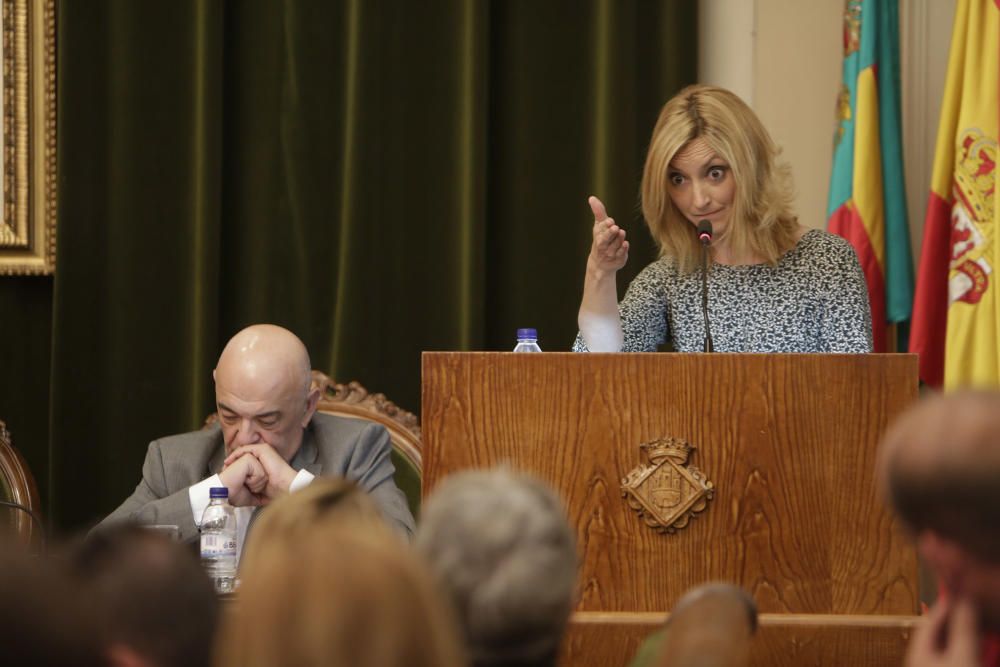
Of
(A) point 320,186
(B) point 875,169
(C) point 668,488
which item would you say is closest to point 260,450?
(C) point 668,488

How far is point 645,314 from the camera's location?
342 cm

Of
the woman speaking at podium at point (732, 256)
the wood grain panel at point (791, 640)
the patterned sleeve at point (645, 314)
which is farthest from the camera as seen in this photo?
the patterned sleeve at point (645, 314)

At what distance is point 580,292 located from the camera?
454 centimetres

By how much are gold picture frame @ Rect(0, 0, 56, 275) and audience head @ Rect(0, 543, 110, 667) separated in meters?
3.77

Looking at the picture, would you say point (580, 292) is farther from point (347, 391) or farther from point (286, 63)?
point (286, 63)

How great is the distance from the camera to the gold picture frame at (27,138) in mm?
4535

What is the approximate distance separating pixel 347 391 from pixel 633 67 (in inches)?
57.6

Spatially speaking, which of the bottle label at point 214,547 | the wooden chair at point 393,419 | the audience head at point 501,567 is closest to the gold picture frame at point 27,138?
the wooden chair at point 393,419

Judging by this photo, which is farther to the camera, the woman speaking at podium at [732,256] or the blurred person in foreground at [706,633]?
the woman speaking at podium at [732,256]

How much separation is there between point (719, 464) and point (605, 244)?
688mm

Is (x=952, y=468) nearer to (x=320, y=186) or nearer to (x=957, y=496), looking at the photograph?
(x=957, y=496)

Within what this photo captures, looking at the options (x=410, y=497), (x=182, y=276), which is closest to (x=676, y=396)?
(x=410, y=497)

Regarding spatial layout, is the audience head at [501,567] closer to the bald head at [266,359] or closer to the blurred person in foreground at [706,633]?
the blurred person in foreground at [706,633]

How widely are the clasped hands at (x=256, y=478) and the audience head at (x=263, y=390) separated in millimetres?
142
